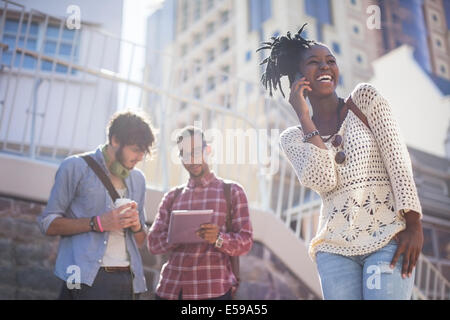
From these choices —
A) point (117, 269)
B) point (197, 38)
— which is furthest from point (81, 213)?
point (197, 38)

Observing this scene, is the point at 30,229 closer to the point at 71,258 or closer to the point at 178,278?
the point at 71,258

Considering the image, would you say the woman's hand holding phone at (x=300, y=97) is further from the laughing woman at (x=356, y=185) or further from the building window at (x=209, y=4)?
the building window at (x=209, y=4)

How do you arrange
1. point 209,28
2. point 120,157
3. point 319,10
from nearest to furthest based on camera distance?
1. point 120,157
2. point 319,10
3. point 209,28

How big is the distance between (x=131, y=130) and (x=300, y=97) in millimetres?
1169

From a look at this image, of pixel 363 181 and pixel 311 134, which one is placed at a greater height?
pixel 311 134

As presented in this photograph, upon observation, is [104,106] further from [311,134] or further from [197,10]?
[197,10]

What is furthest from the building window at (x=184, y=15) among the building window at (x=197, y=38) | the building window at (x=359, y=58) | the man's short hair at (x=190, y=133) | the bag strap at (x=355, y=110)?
the bag strap at (x=355, y=110)

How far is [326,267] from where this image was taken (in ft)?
5.79

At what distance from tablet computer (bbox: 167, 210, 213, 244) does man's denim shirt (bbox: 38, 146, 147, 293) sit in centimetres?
27

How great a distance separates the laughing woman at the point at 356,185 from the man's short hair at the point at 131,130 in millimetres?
1013

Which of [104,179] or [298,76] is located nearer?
[298,76]

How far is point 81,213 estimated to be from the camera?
2557 mm

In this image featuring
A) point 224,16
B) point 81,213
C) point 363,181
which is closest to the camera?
point 363,181
